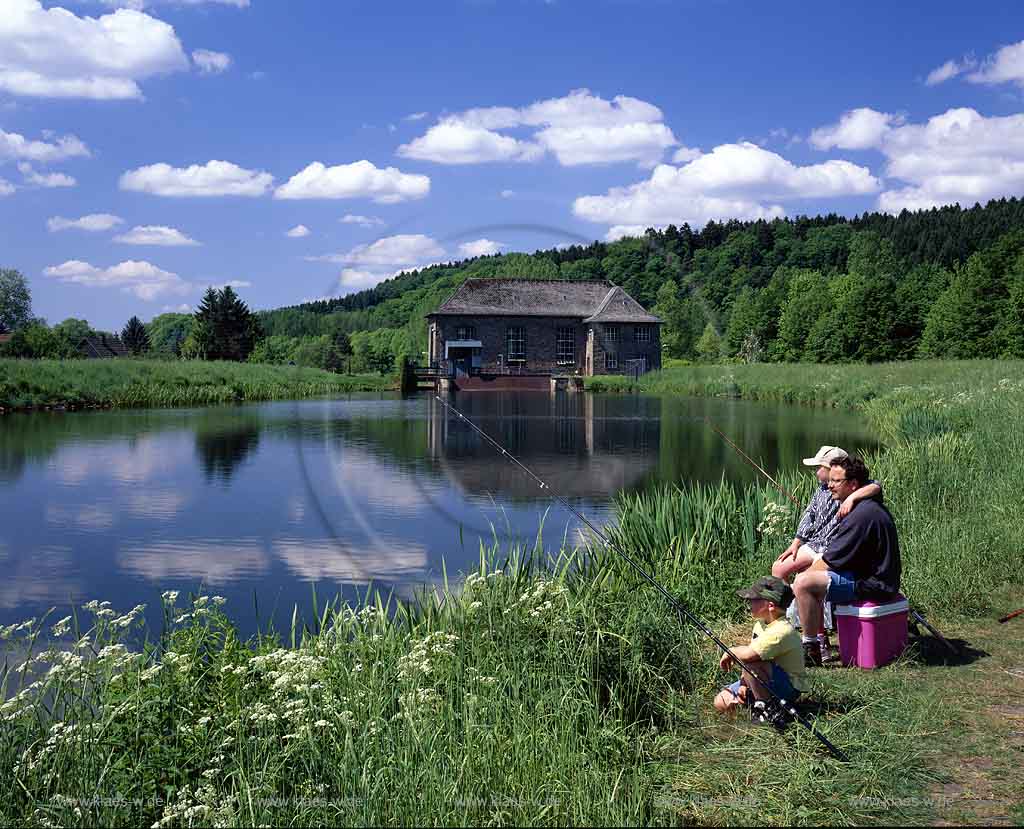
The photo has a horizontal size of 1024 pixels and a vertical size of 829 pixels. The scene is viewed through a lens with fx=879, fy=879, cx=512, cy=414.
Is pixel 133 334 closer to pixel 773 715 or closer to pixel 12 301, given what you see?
pixel 12 301

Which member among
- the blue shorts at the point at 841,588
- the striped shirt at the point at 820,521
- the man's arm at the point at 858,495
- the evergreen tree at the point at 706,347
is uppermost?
the evergreen tree at the point at 706,347

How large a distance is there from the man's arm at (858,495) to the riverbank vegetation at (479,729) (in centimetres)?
99

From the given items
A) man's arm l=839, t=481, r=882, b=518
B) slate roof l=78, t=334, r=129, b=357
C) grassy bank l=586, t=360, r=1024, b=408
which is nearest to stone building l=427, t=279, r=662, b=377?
grassy bank l=586, t=360, r=1024, b=408

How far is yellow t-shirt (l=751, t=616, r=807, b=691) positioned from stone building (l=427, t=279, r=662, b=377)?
327 inches

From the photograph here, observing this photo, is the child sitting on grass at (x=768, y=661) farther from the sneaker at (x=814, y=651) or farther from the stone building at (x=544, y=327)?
the stone building at (x=544, y=327)

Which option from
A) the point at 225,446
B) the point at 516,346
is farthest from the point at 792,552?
the point at 516,346

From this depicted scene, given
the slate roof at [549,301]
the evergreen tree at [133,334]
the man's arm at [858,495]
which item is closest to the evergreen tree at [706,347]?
the slate roof at [549,301]

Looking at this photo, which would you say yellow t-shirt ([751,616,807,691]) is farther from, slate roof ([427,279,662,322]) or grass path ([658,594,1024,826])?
slate roof ([427,279,662,322])

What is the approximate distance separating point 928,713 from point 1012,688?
837 millimetres

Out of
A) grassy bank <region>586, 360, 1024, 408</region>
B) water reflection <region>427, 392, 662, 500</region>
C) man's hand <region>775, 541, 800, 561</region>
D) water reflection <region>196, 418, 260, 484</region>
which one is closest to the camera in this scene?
man's hand <region>775, 541, 800, 561</region>

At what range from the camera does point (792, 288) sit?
153 ft

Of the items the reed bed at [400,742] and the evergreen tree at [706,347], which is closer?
the reed bed at [400,742]

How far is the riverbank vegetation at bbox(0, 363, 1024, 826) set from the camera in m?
3.52

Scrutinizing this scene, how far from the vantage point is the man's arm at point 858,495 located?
5.43 metres
